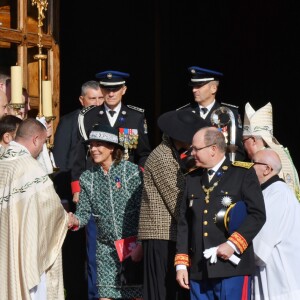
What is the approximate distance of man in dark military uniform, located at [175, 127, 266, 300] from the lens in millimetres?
7098

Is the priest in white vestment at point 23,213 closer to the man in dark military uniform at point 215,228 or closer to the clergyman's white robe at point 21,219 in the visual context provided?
the clergyman's white robe at point 21,219

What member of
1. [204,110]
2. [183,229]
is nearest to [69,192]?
[204,110]

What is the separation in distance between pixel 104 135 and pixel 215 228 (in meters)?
1.39

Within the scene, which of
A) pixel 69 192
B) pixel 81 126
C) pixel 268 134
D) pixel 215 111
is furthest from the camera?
pixel 69 192

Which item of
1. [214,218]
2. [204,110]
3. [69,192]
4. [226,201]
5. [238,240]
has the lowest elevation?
[69,192]

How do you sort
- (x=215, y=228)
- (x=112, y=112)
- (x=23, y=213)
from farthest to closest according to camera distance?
1. (x=112, y=112)
2. (x=23, y=213)
3. (x=215, y=228)

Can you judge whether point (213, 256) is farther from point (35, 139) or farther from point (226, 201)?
point (35, 139)

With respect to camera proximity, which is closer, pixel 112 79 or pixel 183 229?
pixel 183 229

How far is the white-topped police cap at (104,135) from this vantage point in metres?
8.17

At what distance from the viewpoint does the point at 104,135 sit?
817 centimetres

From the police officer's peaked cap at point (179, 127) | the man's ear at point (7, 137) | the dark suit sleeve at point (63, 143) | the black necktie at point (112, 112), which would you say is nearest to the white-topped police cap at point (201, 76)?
the black necktie at point (112, 112)

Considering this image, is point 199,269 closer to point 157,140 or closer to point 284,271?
point 284,271

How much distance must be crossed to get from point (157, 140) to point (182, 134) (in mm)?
3870

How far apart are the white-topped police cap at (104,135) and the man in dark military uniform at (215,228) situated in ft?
3.37
